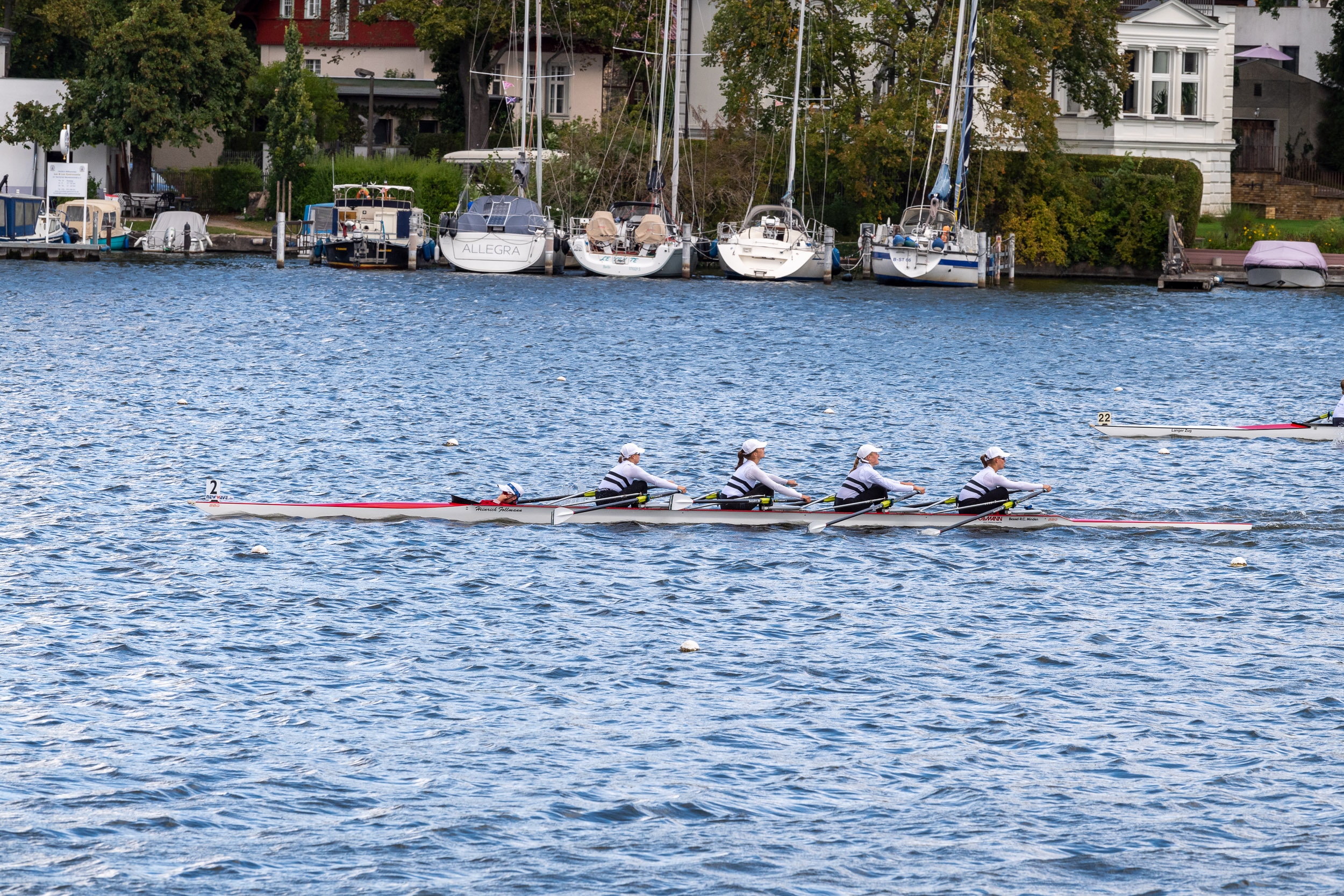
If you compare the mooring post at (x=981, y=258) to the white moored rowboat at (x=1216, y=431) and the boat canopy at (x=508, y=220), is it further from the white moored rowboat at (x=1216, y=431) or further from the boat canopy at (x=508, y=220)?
the white moored rowboat at (x=1216, y=431)

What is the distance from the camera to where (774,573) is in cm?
2620

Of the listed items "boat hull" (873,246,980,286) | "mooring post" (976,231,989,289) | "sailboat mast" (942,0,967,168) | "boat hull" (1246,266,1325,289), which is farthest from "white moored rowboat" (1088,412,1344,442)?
"boat hull" (1246,266,1325,289)

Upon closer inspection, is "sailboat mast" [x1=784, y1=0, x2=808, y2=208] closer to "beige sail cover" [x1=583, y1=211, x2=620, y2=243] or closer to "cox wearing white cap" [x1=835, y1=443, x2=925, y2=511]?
"beige sail cover" [x1=583, y1=211, x2=620, y2=243]

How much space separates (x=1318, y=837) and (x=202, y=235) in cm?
7967

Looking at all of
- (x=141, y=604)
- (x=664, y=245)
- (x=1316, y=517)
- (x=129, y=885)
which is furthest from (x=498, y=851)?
(x=664, y=245)

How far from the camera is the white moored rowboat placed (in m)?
39.7

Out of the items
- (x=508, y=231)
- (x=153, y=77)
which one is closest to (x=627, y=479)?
(x=508, y=231)

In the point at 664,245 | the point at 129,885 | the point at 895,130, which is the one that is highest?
the point at 895,130

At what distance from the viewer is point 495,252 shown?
81750mm

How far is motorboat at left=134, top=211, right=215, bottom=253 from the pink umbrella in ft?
180

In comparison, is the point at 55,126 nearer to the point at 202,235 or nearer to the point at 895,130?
the point at 202,235

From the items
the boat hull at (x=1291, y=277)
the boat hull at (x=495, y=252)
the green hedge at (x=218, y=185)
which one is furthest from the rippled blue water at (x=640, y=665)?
the green hedge at (x=218, y=185)

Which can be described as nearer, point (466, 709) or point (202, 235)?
point (466, 709)

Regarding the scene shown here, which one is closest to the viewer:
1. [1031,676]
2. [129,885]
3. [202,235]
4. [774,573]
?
[129,885]
